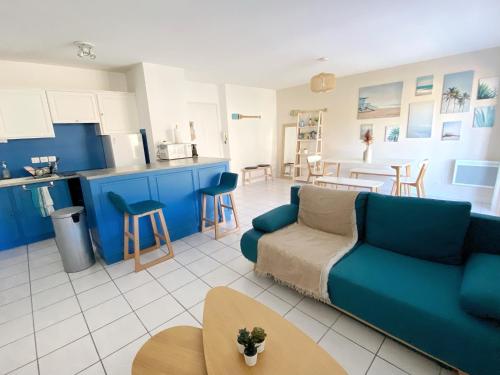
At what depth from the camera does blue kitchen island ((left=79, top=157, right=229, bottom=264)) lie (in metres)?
2.58

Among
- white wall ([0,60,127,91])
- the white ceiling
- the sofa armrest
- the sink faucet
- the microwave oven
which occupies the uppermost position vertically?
the white ceiling

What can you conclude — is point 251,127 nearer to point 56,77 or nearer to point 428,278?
point 56,77

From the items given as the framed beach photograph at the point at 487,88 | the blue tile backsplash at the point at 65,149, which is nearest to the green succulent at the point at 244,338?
the blue tile backsplash at the point at 65,149

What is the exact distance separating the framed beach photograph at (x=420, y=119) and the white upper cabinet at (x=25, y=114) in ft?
20.6

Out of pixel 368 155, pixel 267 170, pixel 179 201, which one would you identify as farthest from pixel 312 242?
pixel 267 170

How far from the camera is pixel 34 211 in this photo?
3285 mm

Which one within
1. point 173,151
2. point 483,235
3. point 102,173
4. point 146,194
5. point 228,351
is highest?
point 173,151

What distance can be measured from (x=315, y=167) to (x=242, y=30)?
11.1 feet

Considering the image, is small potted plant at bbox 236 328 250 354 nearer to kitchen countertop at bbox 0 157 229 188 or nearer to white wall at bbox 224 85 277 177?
kitchen countertop at bbox 0 157 229 188

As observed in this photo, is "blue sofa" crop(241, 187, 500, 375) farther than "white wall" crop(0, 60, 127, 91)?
No

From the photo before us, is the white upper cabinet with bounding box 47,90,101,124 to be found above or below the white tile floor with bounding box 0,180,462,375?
above

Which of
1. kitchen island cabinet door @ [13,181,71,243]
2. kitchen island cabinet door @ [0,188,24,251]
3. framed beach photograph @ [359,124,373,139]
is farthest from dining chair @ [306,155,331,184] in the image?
kitchen island cabinet door @ [0,188,24,251]

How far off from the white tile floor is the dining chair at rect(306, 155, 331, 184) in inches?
108

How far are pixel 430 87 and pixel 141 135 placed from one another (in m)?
5.34
